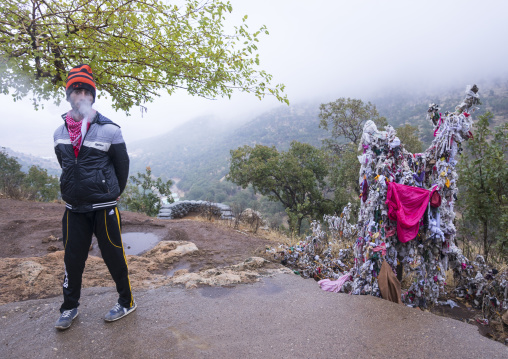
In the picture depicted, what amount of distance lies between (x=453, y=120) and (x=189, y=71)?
4.07 m

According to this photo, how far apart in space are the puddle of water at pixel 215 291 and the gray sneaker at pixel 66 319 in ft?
3.86

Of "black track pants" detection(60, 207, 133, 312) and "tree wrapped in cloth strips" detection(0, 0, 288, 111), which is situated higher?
"tree wrapped in cloth strips" detection(0, 0, 288, 111)

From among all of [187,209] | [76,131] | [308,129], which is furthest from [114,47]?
[308,129]

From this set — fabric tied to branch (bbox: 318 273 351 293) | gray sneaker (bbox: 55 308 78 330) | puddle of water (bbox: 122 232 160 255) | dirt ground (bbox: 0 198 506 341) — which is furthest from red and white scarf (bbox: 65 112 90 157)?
puddle of water (bbox: 122 232 160 255)

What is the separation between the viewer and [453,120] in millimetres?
3158

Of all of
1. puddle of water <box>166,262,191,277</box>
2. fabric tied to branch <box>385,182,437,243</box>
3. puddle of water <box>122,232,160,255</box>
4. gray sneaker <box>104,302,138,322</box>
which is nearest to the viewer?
gray sneaker <box>104,302,138,322</box>

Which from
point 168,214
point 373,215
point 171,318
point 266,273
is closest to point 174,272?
point 266,273

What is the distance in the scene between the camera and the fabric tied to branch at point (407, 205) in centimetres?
316

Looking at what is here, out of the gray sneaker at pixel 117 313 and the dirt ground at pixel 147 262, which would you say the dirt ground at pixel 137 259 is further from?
the gray sneaker at pixel 117 313

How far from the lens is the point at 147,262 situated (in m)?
4.25

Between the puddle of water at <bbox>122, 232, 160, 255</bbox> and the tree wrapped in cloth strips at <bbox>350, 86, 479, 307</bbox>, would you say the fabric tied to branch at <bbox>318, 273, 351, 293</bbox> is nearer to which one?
the tree wrapped in cloth strips at <bbox>350, 86, 479, 307</bbox>

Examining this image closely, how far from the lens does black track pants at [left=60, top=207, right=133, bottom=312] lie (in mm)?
2246

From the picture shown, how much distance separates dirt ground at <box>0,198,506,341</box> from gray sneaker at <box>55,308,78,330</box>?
89 cm

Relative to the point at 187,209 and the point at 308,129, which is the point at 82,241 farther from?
the point at 308,129
